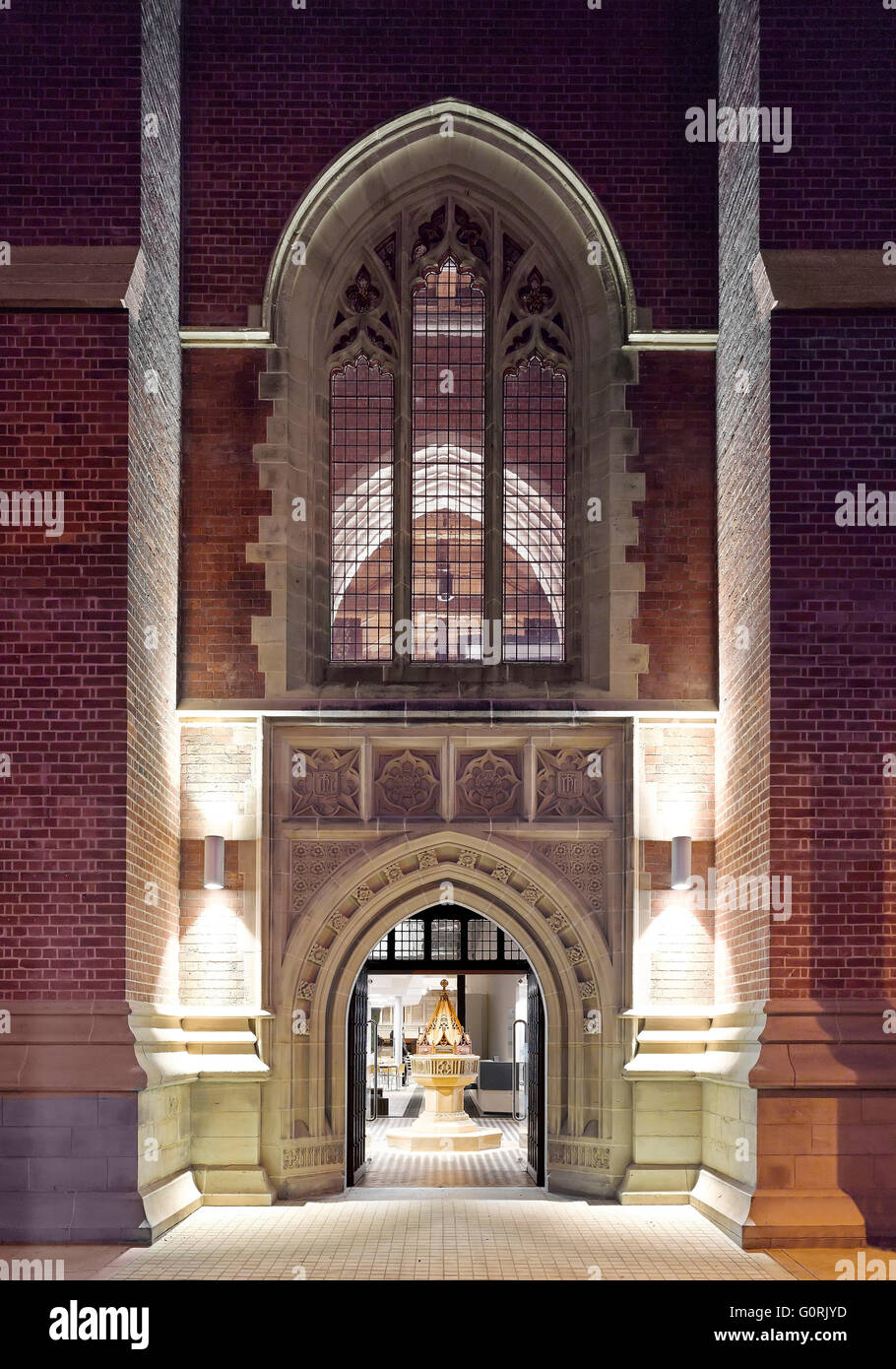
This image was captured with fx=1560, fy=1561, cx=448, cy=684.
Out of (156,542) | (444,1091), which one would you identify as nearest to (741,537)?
(156,542)

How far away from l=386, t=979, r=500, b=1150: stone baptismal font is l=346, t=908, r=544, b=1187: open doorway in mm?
182

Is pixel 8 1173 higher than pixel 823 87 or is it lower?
lower

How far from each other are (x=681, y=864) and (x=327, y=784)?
299 centimetres

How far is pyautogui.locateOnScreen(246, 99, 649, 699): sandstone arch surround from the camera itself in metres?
13.1

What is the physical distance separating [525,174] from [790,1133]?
825cm

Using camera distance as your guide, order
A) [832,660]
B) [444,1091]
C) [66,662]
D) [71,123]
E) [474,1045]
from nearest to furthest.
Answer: [66,662]
[832,660]
[71,123]
[444,1091]
[474,1045]

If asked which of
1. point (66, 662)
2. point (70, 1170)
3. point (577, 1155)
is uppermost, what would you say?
point (66, 662)

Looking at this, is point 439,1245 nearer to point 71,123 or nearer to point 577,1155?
point 577,1155

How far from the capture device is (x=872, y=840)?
35.7 ft

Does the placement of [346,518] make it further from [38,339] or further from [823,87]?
[823,87]

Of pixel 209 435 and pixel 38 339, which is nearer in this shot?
pixel 38 339

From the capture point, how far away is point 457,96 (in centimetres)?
1354

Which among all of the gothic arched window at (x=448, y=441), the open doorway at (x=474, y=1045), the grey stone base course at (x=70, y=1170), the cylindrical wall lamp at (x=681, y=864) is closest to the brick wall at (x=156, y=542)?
the grey stone base course at (x=70, y=1170)

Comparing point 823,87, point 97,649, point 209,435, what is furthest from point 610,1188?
point 823,87
